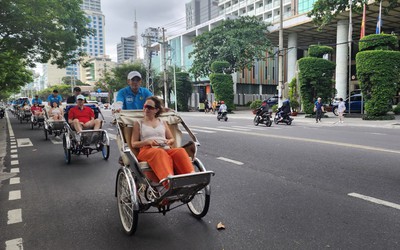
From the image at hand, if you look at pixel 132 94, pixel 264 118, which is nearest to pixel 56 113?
pixel 132 94

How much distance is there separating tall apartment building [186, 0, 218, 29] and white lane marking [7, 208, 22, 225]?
376 ft

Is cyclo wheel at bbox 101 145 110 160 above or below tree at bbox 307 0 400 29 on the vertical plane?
below

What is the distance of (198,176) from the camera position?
3.42m

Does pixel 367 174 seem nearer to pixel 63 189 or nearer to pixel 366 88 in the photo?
pixel 63 189

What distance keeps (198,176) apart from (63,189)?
3375 millimetres

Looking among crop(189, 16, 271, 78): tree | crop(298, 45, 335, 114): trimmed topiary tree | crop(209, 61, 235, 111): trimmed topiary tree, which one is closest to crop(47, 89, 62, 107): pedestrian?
crop(298, 45, 335, 114): trimmed topiary tree

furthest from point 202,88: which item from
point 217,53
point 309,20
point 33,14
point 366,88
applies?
point 33,14

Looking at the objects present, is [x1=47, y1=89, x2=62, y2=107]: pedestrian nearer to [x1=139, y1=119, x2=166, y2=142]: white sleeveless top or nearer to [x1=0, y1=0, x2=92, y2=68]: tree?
[x1=0, y1=0, x2=92, y2=68]: tree

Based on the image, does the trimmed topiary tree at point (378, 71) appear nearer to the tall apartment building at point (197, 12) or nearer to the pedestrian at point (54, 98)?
the pedestrian at point (54, 98)

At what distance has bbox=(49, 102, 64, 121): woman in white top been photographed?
12.1 m

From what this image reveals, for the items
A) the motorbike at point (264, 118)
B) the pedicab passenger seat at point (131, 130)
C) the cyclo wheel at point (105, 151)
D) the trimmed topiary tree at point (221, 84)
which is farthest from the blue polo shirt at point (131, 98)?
the trimmed topiary tree at point (221, 84)

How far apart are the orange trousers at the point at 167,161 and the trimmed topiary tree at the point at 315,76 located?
842 inches

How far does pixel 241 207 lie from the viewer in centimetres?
443

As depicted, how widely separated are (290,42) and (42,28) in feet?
106
